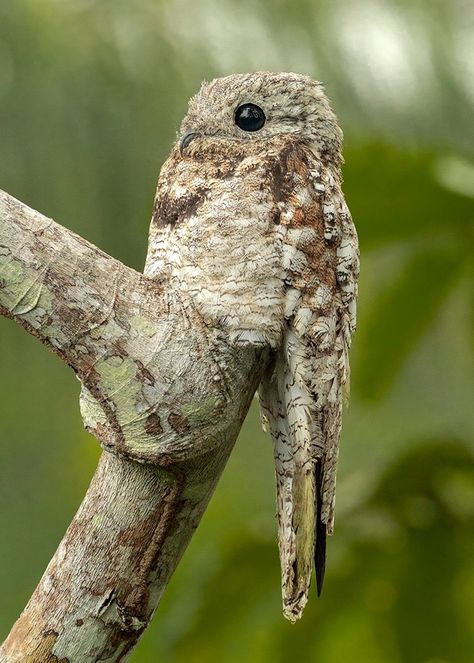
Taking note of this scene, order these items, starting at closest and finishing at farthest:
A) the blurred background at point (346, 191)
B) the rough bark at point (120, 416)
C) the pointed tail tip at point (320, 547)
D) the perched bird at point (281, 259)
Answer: the rough bark at point (120, 416)
the perched bird at point (281, 259)
the pointed tail tip at point (320, 547)
the blurred background at point (346, 191)

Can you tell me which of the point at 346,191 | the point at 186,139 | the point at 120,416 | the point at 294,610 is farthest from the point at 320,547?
the point at 346,191

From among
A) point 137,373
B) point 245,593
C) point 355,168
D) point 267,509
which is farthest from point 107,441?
point 267,509

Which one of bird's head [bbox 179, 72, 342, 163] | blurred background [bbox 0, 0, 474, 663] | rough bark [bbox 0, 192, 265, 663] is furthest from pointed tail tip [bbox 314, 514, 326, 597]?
blurred background [bbox 0, 0, 474, 663]

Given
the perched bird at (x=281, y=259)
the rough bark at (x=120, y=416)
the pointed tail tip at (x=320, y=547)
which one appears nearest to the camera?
the rough bark at (x=120, y=416)

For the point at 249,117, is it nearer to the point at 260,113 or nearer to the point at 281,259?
the point at 260,113

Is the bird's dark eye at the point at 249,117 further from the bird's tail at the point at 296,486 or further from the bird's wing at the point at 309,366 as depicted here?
the bird's tail at the point at 296,486

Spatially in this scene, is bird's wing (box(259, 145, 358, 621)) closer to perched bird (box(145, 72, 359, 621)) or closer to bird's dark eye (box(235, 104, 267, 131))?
perched bird (box(145, 72, 359, 621))

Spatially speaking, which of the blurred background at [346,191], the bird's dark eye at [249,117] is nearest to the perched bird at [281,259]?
the bird's dark eye at [249,117]

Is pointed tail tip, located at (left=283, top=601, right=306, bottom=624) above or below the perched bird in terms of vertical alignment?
below
